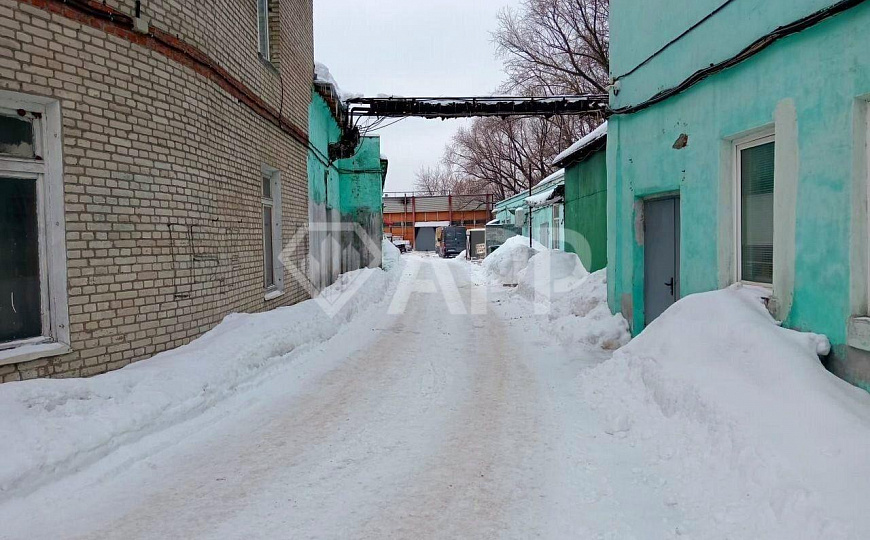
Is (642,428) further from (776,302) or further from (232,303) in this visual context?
(232,303)

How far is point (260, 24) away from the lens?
32.9ft

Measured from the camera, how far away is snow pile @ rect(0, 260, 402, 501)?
3748 millimetres

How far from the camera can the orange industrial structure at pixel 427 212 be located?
5622 cm

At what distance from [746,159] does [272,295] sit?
749cm

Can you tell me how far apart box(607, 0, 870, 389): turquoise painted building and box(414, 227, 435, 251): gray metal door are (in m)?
46.8

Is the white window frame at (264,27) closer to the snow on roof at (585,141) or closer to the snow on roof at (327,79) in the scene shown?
the snow on roof at (327,79)

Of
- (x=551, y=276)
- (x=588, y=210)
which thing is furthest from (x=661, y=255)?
(x=551, y=276)

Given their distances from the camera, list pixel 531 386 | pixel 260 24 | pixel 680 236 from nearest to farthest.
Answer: pixel 531 386, pixel 680 236, pixel 260 24

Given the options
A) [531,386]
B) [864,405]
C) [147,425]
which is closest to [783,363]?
[864,405]

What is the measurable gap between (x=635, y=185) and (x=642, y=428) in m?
4.54

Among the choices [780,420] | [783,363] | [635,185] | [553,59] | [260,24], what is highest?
[553,59]

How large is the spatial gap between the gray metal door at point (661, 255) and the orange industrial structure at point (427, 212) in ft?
158

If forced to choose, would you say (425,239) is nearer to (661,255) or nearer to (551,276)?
(551,276)

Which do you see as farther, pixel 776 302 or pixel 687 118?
pixel 687 118
